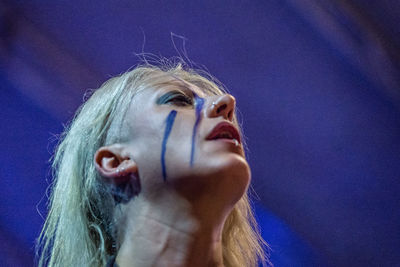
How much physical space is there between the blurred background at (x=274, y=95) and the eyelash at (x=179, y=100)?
2.78 ft

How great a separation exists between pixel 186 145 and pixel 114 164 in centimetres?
33

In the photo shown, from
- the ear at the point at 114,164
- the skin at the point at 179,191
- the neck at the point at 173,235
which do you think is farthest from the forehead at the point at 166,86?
the neck at the point at 173,235

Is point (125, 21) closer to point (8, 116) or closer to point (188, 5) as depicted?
point (188, 5)

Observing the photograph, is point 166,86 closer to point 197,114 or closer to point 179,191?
point 197,114

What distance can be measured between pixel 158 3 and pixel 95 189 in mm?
1187

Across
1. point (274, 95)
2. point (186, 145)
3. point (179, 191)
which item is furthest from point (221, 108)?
point (274, 95)

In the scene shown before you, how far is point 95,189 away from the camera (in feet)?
6.42

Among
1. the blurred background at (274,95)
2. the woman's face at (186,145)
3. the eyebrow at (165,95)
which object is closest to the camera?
the woman's face at (186,145)

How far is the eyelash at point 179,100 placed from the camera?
1.90m

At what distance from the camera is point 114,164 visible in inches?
73.0

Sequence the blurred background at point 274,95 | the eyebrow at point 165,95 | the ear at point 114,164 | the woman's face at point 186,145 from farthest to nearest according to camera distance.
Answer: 1. the blurred background at point 274,95
2. the eyebrow at point 165,95
3. the ear at point 114,164
4. the woman's face at point 186,145

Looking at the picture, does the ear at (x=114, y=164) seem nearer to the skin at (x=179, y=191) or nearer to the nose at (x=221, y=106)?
the skin at (x=179, y=191)

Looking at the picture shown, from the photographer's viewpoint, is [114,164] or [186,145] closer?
[186,145]

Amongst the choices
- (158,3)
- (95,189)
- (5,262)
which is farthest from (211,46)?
(5,262)
